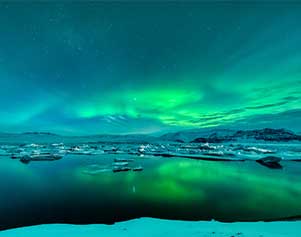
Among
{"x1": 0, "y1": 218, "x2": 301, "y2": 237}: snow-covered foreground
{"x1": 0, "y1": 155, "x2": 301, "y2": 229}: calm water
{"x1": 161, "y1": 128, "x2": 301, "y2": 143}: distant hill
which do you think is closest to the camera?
{"x1": 0, "y1": 218, "x2": 301, "y2": 237}: snow-covered foreground

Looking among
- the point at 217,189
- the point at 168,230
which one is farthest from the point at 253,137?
the point at 168,230

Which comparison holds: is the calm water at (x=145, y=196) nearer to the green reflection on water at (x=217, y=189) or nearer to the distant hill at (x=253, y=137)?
the green reflection on water at (x=217, y=189)

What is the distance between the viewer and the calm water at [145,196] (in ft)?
13.9

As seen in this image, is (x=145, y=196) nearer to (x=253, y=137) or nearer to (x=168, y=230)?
(x=168, y=230)

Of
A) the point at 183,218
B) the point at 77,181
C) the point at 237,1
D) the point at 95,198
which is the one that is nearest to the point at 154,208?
the point at 183,218

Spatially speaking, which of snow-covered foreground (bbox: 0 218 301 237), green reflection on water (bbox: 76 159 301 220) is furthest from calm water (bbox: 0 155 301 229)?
snow-covered foreground (bbox: 0 218 301 237)

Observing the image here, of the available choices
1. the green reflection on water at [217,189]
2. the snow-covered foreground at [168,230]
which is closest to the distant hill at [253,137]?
the green reflection on water at [217,189]

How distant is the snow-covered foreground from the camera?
8.67ft

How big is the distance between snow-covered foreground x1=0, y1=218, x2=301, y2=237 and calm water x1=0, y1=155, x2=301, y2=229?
37.9 inches

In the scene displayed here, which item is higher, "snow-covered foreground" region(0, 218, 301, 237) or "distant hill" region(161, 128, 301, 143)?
"distant hill" region(161, 128, 301, 143)

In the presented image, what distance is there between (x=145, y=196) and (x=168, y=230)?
266 centimetres

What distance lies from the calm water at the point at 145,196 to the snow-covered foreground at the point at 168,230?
96 centimetres

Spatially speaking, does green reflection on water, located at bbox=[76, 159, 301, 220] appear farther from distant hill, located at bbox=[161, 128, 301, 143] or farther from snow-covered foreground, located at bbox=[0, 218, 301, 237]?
distant hill, located at bbox=[161, 128, 301, 143]

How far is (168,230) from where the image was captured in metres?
2.84
